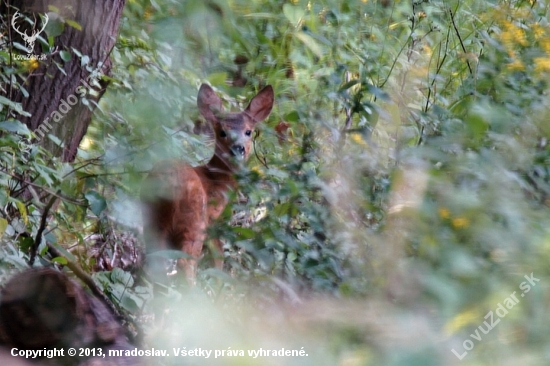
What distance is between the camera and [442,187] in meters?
1.30

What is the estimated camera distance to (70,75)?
3.96 metres

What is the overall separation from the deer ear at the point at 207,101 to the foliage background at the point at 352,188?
180 mm

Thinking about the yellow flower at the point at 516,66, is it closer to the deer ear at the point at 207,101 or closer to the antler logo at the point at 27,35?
the deer ear at the point at 207,101

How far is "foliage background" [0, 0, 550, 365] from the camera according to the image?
0.98 metres

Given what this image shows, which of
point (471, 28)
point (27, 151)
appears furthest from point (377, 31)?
point (27, 151)

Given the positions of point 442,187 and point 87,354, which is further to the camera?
point 87,354

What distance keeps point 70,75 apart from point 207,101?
816mm

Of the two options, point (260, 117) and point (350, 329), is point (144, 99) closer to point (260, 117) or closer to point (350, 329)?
point (350, 329)

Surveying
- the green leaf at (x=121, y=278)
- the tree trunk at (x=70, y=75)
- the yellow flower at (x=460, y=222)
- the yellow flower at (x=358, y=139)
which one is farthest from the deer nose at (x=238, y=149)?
the yellow flower at (x=460, y=222)

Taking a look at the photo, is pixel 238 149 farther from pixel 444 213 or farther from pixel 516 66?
pixel 444 213

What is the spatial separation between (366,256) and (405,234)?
0.28 metres

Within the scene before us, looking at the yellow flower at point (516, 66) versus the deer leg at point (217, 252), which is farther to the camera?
the yellow flower at point (516, 66)

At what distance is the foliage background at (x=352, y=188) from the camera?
984 millimetres

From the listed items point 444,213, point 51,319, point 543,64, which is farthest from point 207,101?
point 444,213
